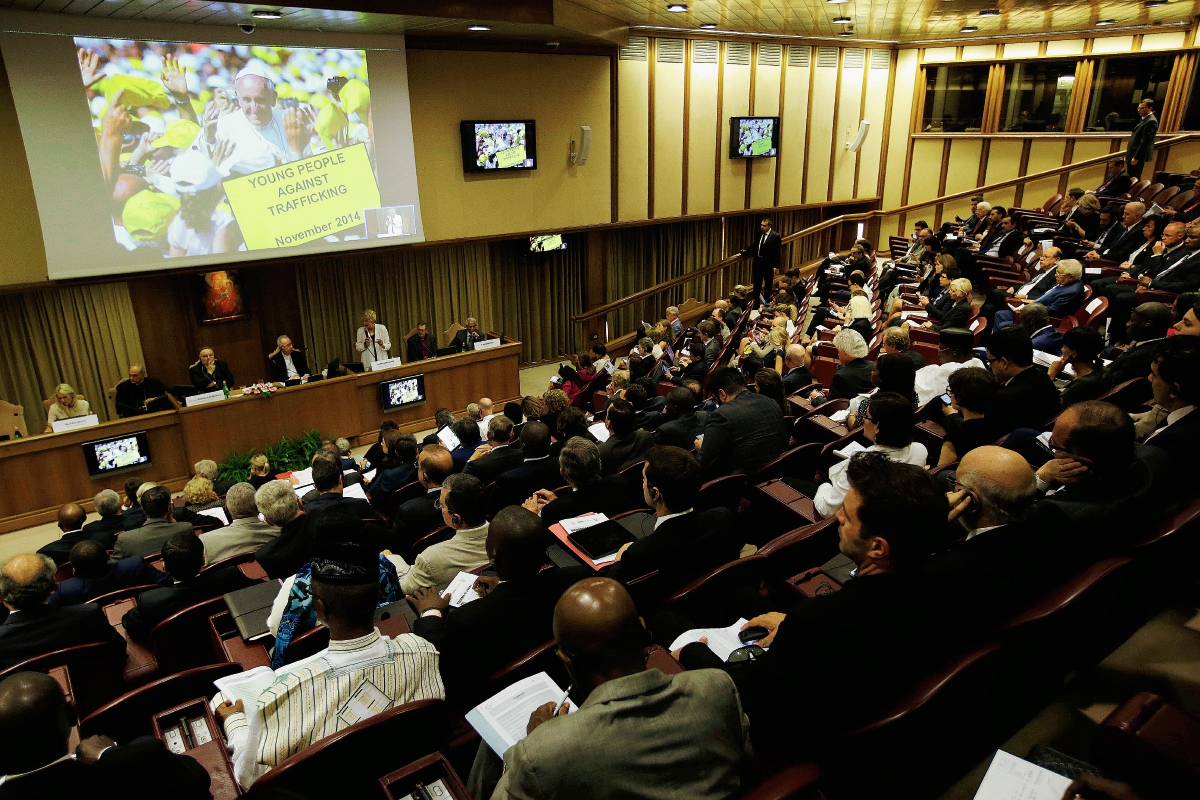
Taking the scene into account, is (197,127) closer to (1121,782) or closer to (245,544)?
(245,544)

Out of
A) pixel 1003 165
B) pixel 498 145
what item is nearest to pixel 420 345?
pixel 498 145

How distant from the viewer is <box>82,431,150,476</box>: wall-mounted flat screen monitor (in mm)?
6910

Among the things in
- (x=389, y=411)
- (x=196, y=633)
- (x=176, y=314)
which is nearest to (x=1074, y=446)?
(x=196, y=633)

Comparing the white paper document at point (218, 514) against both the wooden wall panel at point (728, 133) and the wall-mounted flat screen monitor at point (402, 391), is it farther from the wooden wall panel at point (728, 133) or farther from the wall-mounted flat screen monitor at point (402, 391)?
the wooden wall panel at point (728, 133)

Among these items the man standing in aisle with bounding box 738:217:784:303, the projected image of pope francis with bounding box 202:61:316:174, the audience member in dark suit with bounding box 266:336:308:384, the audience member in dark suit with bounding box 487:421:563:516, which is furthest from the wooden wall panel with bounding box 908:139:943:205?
the audience member in dark suit with bounding box 487:421:563:516

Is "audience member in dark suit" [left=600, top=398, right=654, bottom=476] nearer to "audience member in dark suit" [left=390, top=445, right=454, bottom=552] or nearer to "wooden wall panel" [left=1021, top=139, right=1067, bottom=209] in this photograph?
"audience member in dark suit" [left=390, top=445, right=454, bottom=552]

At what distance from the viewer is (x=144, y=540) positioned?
13.4ft

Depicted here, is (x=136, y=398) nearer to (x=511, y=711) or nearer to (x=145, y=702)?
(x=145, y=702)

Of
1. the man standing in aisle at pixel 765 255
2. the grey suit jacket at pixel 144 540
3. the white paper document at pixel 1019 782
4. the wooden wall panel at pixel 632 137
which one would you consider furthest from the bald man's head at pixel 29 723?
the wooden wall panel at pixel 632 137

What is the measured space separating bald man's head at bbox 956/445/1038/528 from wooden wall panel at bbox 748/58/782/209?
10.9 meters

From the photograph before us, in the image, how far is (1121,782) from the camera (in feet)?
4.32

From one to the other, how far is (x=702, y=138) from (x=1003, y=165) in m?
5.63

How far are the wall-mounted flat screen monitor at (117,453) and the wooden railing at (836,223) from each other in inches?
229

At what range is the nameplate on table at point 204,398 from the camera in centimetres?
725
